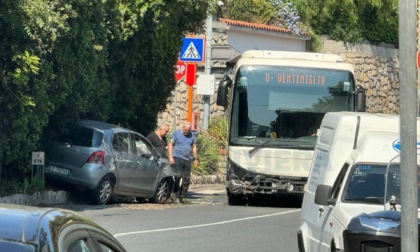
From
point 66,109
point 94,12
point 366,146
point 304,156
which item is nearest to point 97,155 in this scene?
point 66,109

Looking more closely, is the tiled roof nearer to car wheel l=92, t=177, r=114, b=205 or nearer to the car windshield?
car wheel l=92, t=177, r=114, b=205

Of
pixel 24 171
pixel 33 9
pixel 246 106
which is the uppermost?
pixel 33 9

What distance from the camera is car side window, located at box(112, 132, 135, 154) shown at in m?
22.2

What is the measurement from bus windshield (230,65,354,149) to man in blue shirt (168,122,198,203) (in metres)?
1.19

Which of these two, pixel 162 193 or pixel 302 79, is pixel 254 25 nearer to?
pixel 302 79

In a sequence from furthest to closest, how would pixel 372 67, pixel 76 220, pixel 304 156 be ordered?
pixel 372 67, pixel 304 156, pixel 76 220

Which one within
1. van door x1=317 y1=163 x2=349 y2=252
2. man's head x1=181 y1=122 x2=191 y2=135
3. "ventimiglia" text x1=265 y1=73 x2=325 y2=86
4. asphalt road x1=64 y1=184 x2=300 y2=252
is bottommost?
asphalt road x1=64 y1=184 x2=300 y2=252

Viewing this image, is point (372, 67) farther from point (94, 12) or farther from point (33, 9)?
point (33, 9)

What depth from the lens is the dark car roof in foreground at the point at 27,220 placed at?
4.43m

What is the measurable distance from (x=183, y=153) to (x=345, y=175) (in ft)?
39.3

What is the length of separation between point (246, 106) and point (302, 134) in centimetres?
133

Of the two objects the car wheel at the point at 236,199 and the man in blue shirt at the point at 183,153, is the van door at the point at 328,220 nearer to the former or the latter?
the car wheel at the point at 236,199

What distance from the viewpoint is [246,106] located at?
23172 mm

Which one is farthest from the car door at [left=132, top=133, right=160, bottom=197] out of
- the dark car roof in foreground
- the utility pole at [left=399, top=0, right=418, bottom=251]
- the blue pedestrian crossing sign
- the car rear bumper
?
the dark car roof in foreground
